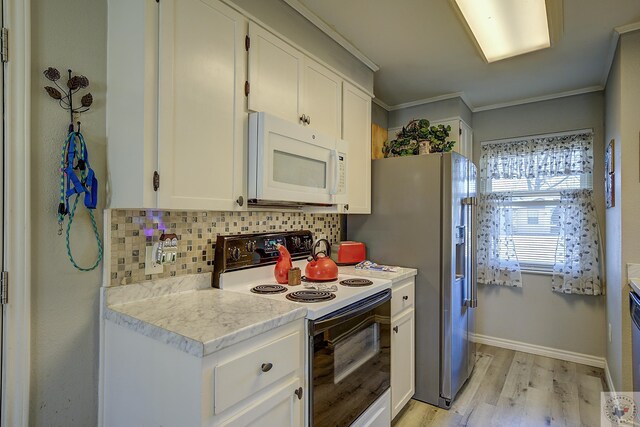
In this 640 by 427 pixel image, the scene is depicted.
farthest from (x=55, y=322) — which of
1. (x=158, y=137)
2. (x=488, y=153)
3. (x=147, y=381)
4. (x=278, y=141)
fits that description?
(x=488, y=153)

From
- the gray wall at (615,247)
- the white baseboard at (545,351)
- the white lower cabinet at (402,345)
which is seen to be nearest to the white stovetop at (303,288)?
the white lower cabinet at (402,345)

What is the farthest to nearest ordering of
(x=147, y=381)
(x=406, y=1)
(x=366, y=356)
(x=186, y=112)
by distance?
1. (x=406, y=1)
2. (x=366, y=356)
3. (x=186, y=112)
4. (x=147, y=381)

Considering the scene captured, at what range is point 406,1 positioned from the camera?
6.01 feet

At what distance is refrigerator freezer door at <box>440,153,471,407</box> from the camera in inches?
89.2

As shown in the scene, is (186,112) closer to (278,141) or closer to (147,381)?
(278,141)

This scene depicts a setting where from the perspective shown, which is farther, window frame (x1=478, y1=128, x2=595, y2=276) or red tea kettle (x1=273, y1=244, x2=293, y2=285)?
window frame (x1=478, y1=128, x2=595, y2=276)

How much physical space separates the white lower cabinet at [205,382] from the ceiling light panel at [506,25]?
195cm

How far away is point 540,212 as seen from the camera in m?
3.19

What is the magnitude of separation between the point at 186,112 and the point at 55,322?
911 millimetres

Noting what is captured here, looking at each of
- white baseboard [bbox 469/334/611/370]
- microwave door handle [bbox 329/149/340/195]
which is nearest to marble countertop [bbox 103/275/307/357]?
microwave door handle [bbox 329/149/340/195]

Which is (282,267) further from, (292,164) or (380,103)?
(380,103)

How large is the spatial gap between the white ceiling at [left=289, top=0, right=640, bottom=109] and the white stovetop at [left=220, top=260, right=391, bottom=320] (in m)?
1.53

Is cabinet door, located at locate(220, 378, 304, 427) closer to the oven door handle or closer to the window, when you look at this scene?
the oven door handle

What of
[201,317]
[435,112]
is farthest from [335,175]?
[435,112]
